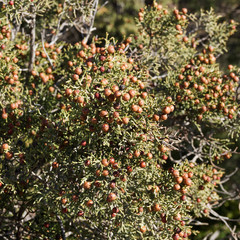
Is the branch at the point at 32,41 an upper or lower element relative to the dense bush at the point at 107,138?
upper

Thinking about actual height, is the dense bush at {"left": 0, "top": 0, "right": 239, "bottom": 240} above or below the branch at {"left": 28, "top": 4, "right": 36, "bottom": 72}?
below

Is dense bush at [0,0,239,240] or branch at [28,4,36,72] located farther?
branch at [28,4,36,72]

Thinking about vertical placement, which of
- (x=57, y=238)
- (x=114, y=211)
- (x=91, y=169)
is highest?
(x=91, y=169)

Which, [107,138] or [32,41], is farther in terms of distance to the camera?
[32,41]

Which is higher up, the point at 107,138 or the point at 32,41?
the point at 32,41

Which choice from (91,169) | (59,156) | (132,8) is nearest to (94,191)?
(91,169)

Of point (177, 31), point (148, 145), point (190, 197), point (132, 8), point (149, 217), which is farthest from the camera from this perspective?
point (132, 8)

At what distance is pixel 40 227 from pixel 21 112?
1.42 meters

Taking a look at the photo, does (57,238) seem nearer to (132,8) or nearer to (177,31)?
(177,31)

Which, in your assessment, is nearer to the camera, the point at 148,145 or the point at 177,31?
the point at 148,145

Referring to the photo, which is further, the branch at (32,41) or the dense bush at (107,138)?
the branch at (32,41)

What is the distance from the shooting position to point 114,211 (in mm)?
2371

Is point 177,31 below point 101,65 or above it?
above

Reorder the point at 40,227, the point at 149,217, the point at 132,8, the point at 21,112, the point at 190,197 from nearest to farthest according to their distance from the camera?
the point at 149,217 < the point at 21,112 < the point at 40,227 < the point at 190,197 < the point at 132,8
